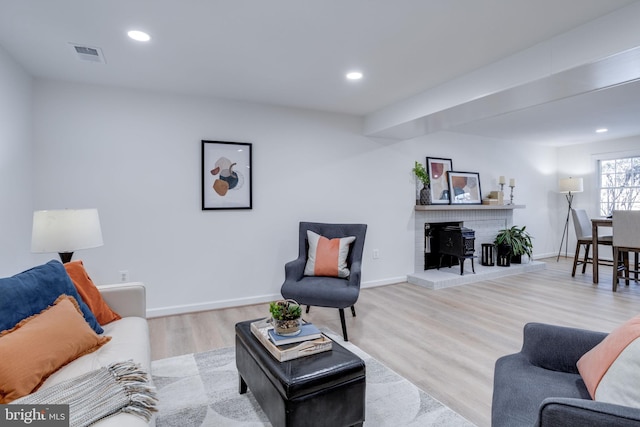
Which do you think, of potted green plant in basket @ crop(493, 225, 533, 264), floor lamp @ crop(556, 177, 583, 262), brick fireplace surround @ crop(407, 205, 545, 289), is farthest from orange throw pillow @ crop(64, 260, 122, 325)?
floor lamp @ crop(556, 177, 583, 262)

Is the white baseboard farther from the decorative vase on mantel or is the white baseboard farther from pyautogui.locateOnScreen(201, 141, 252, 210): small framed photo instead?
the decorative vase on mantel

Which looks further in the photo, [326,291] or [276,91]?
[276,91]

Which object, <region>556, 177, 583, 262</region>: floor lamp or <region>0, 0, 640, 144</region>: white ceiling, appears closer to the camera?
<region>0, 0, 640, 144</region>: white ceiling

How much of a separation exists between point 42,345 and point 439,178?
16.6 ft

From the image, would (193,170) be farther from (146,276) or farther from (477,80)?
(477,80)

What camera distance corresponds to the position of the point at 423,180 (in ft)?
16.2

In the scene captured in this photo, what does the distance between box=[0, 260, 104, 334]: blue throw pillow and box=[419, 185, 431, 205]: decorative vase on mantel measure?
167 inches

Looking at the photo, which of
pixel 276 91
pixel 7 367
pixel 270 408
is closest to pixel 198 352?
pixel 270 408

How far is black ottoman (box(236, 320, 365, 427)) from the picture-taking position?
1.41 m

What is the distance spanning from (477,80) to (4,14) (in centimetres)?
338

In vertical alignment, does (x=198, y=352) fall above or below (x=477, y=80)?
below

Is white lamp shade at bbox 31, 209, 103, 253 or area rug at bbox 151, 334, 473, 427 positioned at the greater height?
white lamp shade at bbox 31, 209, 103, 253

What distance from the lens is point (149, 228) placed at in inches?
133

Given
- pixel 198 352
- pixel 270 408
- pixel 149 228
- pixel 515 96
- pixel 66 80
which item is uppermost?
pixel 66 80
